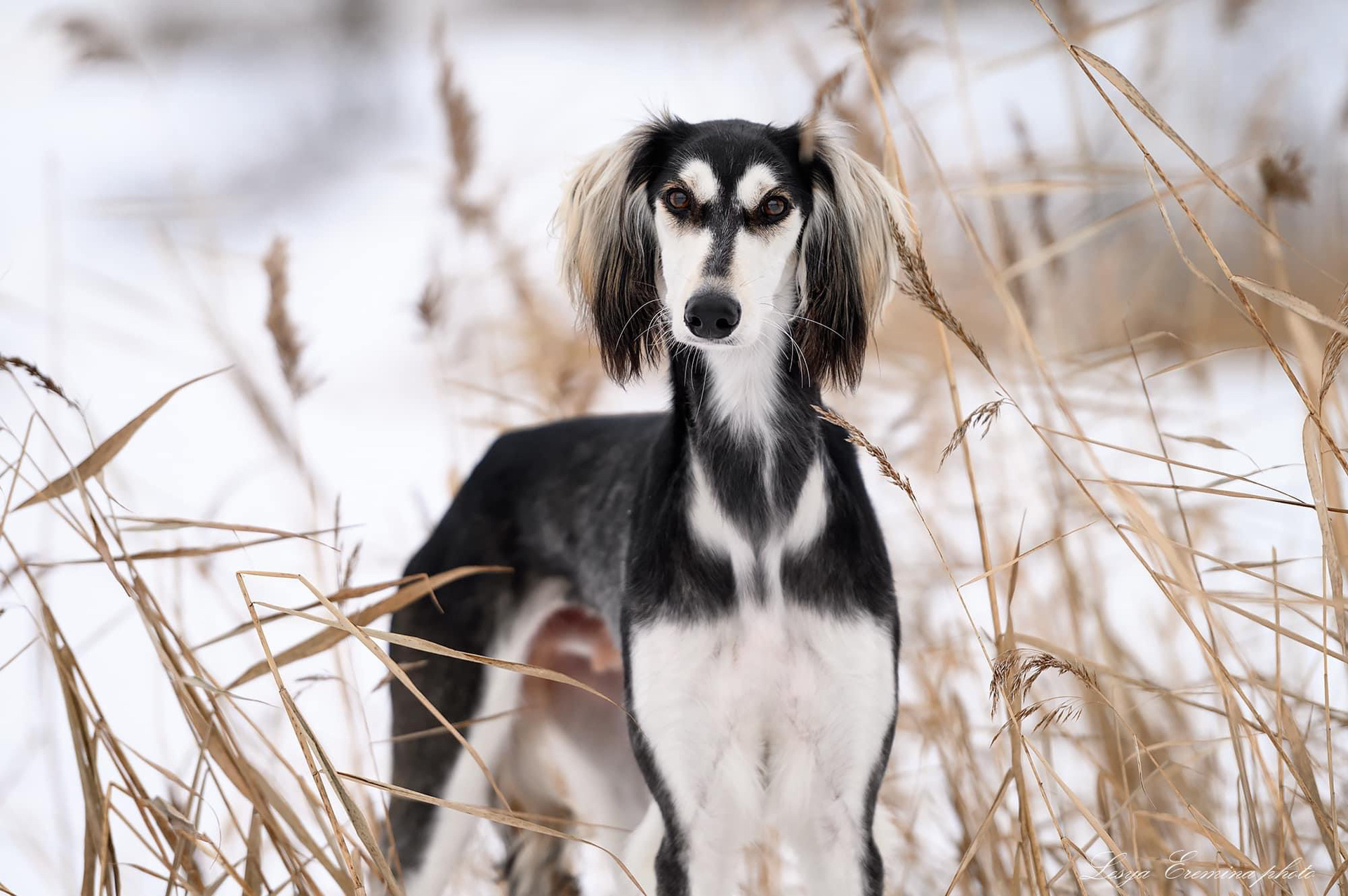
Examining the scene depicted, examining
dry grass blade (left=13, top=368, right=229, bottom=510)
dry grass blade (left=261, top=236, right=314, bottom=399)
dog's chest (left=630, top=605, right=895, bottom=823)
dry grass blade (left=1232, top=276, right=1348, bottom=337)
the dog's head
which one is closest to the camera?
dry grass blade (left=1232, top=276, right=1348, bottom=337)

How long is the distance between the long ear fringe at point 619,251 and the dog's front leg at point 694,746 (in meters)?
0.50

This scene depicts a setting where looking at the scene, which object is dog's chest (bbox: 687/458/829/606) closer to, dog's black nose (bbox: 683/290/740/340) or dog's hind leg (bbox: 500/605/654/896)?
dog's black nose (bbox: 683/290/740/340)

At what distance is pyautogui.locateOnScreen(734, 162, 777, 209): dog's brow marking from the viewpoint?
5.53 ft

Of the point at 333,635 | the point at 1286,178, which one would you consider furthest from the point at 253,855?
the point at 1286,178

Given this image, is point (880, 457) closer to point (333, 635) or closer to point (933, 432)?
point (333, 635)

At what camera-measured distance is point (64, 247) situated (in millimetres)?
6723

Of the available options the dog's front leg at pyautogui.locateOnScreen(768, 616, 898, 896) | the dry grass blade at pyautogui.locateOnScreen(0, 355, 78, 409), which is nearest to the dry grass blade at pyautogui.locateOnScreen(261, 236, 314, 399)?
the dry grass blade at pyautogui.locateOnScreen(0, 355, 78, 409)

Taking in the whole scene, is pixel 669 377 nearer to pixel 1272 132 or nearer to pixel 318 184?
pixel 1272 132

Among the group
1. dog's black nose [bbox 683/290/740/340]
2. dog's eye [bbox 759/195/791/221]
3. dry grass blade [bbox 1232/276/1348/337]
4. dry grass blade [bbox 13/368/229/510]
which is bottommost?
dry grass blade [bbox 13/368/229/510]

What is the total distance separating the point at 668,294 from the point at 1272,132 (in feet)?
8.50

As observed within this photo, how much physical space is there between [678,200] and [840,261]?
1.01ft

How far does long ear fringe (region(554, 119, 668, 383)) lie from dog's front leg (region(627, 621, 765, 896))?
0.50 m

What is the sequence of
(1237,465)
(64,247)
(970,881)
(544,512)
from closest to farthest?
(970,881)
(544,512)
(1237,465)
(64,247)

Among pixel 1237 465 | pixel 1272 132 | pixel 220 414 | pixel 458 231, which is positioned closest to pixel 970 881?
pixel 458 231
